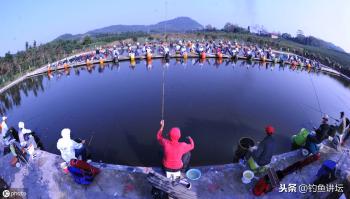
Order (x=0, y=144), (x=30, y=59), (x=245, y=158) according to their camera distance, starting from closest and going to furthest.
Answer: (x=245, y=158)
(x=0, y=144)
(x=30, y=59)

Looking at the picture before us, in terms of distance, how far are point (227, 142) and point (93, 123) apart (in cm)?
676

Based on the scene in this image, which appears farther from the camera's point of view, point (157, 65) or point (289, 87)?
point (157, 65)

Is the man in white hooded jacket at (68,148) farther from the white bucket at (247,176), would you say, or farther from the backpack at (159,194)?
the white bucket at (247,176)

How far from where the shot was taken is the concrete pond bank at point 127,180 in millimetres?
6793

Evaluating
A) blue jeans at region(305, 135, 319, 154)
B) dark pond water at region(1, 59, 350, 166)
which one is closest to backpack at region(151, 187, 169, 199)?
dark pond water at region(1, 59, 350, 166)

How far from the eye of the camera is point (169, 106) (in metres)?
14.4

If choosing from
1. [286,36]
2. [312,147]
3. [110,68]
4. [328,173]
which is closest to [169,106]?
[312,147]

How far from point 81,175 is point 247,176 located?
15.8 feet

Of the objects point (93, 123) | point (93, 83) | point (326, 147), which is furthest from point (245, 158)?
point (93, 83)

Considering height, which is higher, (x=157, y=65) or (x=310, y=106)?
(x=157, y=65)

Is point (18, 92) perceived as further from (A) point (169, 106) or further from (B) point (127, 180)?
(B) point (127, 180)

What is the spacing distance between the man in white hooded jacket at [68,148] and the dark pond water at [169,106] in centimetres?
186

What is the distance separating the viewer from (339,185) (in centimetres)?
667

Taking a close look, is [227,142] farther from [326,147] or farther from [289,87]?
[289,87]
